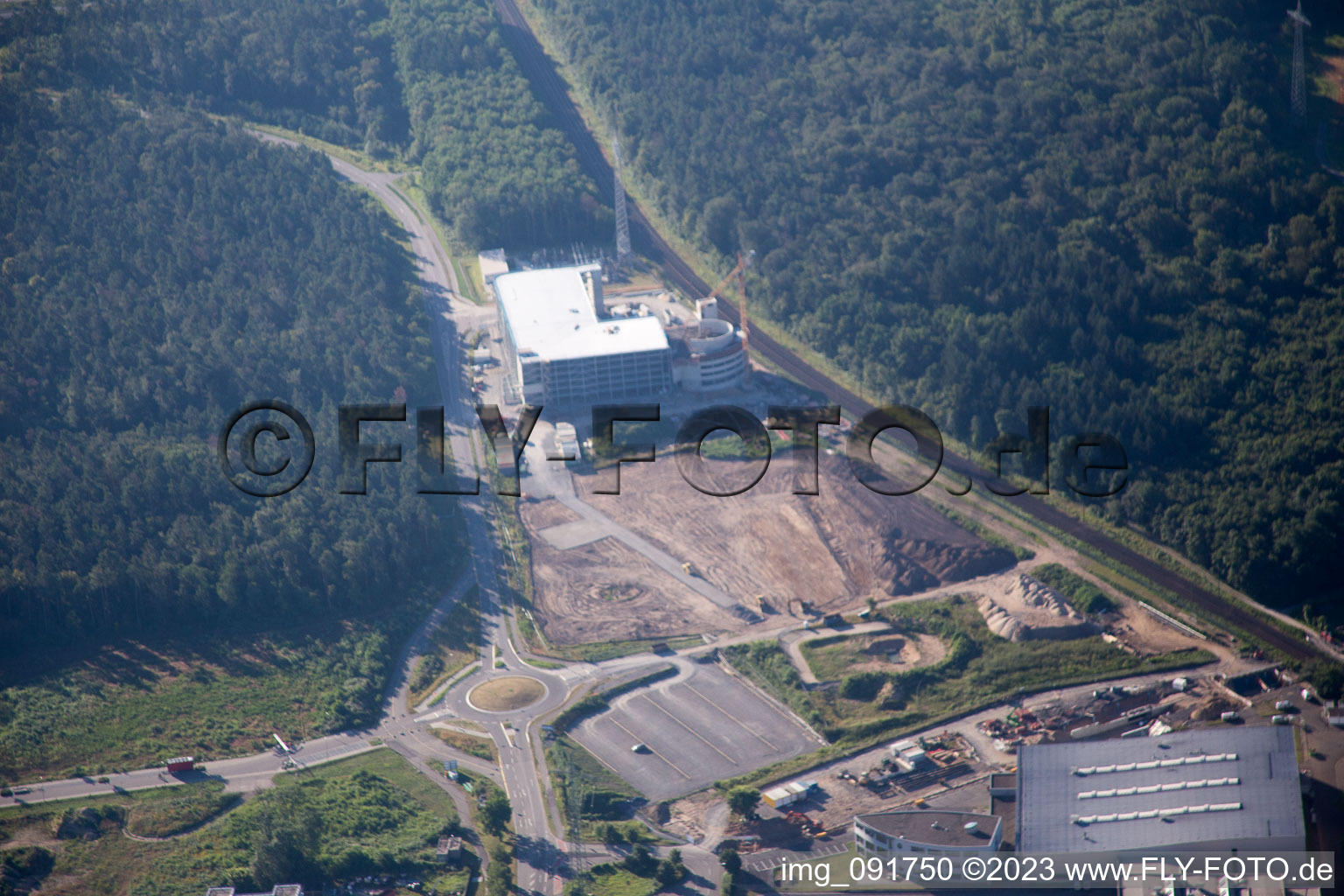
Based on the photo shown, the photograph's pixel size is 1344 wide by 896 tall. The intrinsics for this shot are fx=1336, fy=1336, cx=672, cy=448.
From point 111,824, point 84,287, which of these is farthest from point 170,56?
point 111,824

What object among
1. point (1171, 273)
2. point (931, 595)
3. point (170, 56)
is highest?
point (170, 56)

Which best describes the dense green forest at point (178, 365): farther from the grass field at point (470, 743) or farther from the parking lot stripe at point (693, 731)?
the parking lot stripe at point (693, 731)

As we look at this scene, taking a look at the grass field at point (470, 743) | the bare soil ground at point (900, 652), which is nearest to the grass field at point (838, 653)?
the bare soil ground at point (900, 652)

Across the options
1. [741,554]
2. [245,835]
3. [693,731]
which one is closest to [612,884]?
[693,731]

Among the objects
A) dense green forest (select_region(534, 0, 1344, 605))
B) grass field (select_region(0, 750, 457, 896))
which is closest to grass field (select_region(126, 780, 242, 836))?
grass field (select_region(0, 750, 457, 896))

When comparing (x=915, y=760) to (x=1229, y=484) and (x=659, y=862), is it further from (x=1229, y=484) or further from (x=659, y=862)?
(x=1229, y=484)

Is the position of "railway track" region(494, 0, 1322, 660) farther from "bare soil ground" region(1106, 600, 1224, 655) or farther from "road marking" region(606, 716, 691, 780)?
"road marking" region(606, 716, 691, 780)
